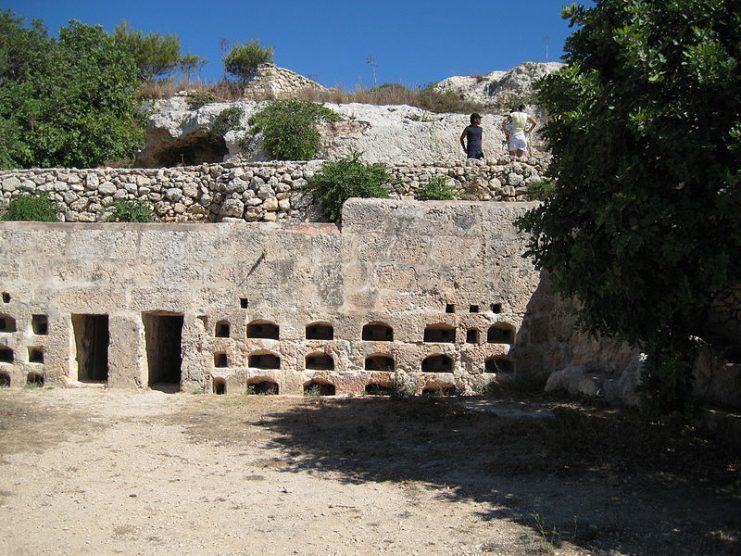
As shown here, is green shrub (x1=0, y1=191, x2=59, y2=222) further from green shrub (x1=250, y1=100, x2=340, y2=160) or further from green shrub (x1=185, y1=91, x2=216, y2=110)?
green shrub (x1=185, y1=91, x2=216, y2=110)

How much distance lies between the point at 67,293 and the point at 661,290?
296 inches

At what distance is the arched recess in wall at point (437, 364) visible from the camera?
31.9 feet

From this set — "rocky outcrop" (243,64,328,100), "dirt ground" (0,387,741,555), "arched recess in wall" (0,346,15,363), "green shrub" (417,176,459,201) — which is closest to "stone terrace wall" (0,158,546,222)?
"green shrub" (417,176,459,201)

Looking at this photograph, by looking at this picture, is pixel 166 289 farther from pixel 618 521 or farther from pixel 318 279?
pixel 618 521

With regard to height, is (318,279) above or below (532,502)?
above

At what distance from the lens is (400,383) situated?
30.8 ft

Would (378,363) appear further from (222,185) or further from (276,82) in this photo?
(276,82)

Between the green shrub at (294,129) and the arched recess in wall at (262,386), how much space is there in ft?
22.3

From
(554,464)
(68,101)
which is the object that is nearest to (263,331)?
(554,464)

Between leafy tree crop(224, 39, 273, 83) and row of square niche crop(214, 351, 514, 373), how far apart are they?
50.7ft

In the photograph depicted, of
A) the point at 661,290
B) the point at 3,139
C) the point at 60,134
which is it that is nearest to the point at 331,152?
the point at 60,134

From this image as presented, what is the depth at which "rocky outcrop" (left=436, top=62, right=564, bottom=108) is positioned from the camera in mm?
21047

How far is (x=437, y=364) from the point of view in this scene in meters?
9.80

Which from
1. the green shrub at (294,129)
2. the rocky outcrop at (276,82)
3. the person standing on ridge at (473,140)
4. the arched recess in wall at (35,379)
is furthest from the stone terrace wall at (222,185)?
the rocky outcrop at (276,82)
